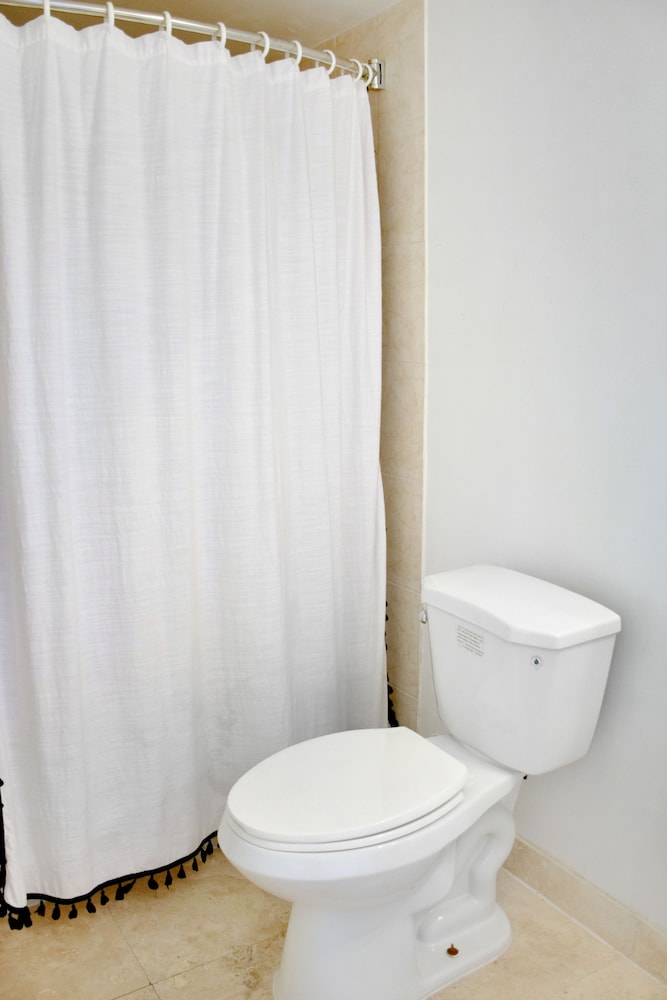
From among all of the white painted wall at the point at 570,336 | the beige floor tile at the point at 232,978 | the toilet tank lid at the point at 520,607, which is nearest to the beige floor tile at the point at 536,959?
the white painted wall at the point at 570,336

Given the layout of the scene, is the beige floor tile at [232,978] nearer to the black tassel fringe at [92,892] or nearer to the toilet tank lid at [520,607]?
the black tassel fringe at [92,892]

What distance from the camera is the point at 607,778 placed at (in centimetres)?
170

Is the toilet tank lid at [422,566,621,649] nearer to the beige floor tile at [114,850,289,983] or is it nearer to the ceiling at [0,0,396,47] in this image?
the beige floor tile at [114,850,289,983]

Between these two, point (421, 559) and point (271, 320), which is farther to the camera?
point (421, 559)

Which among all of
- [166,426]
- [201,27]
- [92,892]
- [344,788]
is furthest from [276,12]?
[92,892]

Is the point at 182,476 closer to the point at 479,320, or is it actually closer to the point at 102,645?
the point at 102,645

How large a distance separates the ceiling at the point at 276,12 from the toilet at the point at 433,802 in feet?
4.58

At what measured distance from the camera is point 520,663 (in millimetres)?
1562

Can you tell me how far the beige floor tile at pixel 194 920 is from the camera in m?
1.72

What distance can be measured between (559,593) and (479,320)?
649mm

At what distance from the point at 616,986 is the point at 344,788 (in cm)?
71

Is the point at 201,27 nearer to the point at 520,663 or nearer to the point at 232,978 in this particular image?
the point at 520,663

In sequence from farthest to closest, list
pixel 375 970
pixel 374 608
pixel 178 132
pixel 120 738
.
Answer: pixel 374 608 < pixel 120 738 < pixel 178 132 < pixel 375 970

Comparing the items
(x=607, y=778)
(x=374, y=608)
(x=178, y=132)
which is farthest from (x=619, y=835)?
(x=178, y=132)
